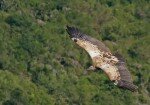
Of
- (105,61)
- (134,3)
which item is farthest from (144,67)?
(105,61)

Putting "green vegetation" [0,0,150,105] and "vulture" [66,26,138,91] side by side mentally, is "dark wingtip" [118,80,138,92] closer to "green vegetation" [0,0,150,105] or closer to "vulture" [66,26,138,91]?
"vulture" [66,26,138,91]

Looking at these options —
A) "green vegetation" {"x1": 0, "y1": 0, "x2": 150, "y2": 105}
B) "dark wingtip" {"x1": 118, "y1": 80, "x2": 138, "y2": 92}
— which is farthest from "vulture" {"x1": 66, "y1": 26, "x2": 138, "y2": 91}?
"green vegetation" {"x1": 0, "y1": 0, "x2": 150, "y2": 105}

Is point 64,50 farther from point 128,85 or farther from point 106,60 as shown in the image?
point 128,85

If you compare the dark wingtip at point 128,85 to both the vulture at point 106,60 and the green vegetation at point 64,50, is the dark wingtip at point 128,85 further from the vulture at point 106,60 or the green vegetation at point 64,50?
the green vegetation at point 64,50

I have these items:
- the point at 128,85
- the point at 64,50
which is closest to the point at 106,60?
the point at 128,85

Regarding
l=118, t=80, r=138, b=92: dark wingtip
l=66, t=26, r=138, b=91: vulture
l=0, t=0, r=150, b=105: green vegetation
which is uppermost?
l=66, t=26, r=138, b=91: vulture

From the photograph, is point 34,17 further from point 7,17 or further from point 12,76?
point 12,76
